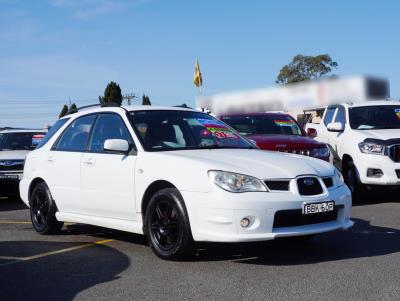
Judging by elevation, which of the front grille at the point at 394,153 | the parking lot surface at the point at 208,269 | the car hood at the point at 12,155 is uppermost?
the car hood at the point at 12,155

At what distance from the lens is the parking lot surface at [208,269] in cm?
494

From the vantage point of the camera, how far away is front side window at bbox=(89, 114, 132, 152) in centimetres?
708

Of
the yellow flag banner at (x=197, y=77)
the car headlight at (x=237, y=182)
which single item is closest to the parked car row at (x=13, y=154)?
the car headlight at (x=237, y=182)

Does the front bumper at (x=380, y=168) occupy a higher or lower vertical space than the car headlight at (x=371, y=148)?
lower

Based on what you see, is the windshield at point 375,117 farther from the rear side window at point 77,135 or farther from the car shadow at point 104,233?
the rear side window at point 77,135

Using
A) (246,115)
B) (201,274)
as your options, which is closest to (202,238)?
(201,274)

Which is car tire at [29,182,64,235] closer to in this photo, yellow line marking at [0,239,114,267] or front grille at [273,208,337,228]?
yellow line marking at [0,239,114,267]

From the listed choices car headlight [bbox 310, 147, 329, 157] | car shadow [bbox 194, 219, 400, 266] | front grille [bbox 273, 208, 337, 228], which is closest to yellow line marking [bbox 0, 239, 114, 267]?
car shadow [bbox 194, 219, 400, 266]

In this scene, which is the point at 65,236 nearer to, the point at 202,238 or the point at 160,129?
the point at 160,129

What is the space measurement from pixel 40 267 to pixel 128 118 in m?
1.94

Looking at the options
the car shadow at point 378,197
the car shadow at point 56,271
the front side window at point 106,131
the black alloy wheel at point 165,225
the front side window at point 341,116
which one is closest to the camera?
the car shadow at point 56,271

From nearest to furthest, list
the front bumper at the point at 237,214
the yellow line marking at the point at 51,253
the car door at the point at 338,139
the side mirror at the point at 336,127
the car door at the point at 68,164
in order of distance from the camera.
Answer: the front bumper at the point at 237,214, the yellow line marking at the point at 51,253, the car door at the point at 68,164, the side mirror at the point at 336,127, the car door at the point at 338,139

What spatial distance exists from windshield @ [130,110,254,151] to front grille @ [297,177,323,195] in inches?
51.9

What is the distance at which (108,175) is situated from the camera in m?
6.86
